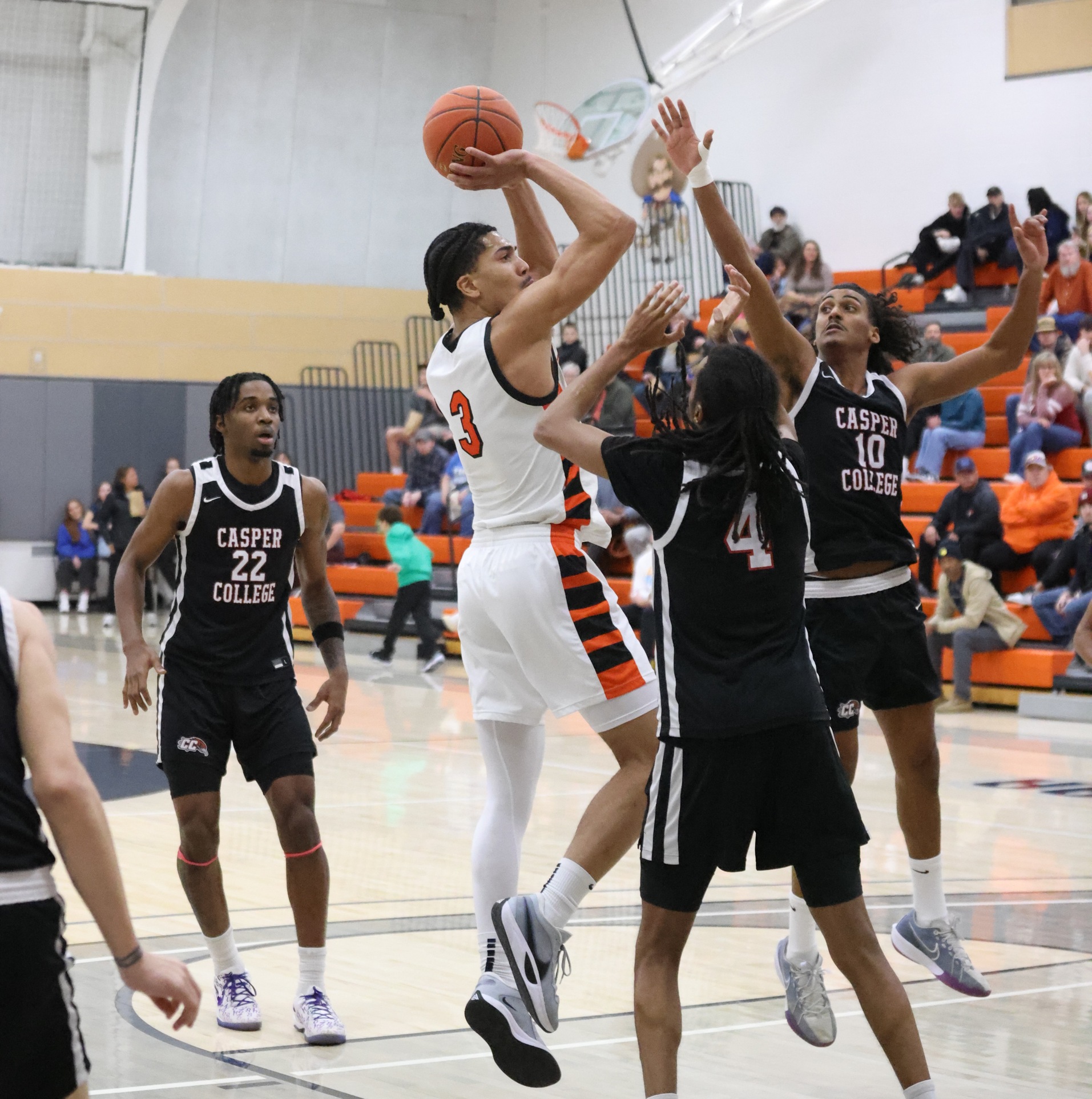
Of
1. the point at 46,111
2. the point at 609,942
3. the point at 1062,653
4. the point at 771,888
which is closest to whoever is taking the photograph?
the point at 609,942

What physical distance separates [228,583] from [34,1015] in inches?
96.5

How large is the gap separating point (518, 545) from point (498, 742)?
0.50 metres

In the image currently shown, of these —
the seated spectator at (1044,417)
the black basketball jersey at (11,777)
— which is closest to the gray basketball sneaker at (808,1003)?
the black basketball jersey at (11,777)

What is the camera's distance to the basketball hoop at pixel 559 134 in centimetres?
1878

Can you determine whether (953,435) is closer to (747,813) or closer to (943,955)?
(943,955)

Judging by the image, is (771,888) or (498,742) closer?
(498,742)

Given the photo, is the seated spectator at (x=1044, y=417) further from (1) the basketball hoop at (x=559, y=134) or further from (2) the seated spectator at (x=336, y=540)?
(2) the seated spectator at (x=336, y=540)

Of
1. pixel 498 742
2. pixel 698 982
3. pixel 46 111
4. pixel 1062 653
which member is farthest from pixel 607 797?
pixel 46 111

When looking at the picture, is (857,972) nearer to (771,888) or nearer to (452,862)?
(771,888)

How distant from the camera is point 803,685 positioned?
3330mm

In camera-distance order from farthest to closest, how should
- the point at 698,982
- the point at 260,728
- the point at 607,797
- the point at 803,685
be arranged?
the point at 698,982 → the point at 260,728 → the point at 607,797 → the point at 803,685

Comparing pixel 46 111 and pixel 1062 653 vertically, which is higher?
pixel 46 111

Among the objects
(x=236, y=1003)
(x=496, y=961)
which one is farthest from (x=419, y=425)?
(x=496, y=961)

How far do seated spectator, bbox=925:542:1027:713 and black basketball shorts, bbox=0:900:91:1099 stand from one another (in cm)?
1000
